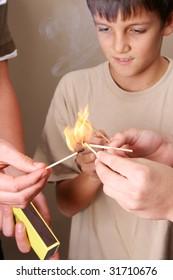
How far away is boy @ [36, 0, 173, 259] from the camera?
0.72 metres

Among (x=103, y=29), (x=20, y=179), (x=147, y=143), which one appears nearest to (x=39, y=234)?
(x=20, y=179)

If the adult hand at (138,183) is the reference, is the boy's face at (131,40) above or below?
above

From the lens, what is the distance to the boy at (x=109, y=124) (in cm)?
72

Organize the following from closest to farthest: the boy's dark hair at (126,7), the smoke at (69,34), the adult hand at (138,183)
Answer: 1. the adult hand at (138,183)
2. the boy's dark hair at (126,7)
3. the smoke at (69,34)

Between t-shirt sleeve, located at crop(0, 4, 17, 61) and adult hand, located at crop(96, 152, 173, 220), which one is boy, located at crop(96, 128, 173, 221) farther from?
t-shirt sleeve, located at crop(0, 4, 17, 61)

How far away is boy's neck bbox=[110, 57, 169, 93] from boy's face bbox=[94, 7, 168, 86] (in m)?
0.02

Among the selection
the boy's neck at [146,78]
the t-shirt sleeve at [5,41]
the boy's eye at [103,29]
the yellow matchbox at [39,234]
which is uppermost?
the t-shirt sleeve at [5,41]

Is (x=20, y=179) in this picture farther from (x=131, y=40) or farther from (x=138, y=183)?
(x=131, y=40)

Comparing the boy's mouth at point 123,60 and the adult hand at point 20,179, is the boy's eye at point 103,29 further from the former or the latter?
the adult hand at point 20,179

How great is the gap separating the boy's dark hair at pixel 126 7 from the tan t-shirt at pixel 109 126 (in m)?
0.11

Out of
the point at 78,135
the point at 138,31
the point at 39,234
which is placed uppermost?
the point at 138,31

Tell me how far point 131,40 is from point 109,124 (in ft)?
0.54

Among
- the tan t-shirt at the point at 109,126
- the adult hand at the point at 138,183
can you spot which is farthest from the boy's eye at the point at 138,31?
the adult hand at the point at 138,183

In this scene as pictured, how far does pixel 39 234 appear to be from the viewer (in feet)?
1.89
